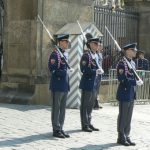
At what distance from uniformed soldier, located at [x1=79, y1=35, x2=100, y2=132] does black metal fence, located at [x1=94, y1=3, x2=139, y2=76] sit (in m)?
5.61

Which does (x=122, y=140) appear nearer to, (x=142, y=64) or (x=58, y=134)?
(x=58, y=134)

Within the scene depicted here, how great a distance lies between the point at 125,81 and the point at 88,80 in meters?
1.24

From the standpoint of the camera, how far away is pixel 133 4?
1833 centimetres

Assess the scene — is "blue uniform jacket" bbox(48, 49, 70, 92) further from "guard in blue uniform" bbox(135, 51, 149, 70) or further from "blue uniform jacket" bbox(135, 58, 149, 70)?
"blue uniform jacket" bbox(135, 58, 149, 70)

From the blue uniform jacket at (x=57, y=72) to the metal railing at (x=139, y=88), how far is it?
5542 mm

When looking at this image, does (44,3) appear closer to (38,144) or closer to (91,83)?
(91,83)

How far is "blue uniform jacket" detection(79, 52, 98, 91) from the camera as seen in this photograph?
32.2ft

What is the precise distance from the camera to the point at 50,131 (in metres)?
9.54

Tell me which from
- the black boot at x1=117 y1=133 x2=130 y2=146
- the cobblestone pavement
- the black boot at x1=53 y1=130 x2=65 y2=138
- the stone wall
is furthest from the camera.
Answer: the stone wall

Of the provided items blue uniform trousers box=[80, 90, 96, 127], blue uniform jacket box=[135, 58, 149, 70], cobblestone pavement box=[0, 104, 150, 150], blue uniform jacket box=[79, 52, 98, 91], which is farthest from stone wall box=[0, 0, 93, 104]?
blue uniform jacket box=[79, 52, 98, 91]

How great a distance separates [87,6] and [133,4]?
4142 mm

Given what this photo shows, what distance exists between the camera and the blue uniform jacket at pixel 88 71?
32.2ft

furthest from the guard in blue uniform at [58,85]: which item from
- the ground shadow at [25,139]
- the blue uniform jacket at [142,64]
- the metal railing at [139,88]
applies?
the blue uniform jacket at [142,64]

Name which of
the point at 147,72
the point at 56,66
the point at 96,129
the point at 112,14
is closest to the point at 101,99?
the point at 147,72
